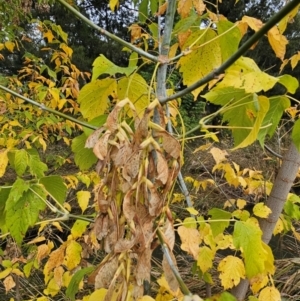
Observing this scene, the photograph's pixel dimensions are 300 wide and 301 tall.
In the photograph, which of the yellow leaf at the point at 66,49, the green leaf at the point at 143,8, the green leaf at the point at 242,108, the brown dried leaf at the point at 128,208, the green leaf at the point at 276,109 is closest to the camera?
the brown dried leaf at the point at 128,208

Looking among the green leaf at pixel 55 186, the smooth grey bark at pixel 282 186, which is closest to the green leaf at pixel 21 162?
the green leaf at pixel 55 186

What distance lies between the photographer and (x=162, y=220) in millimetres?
408

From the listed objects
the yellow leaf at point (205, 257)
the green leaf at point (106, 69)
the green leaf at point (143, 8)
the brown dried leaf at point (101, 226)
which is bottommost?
the yellow leaf at point (205, 257)

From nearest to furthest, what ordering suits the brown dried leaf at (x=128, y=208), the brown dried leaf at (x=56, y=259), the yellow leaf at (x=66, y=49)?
1. the brown dried leaf at (x=128, y=208)
2. the brown dried leaf at (x=56, y=259)
3. the yellow leaf at (x=66, y=49)

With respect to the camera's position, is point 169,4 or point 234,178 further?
point 234,178

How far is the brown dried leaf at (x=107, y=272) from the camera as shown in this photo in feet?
1.25

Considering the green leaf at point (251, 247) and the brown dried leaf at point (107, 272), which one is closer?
the brown dried leaf at point (107, 272)

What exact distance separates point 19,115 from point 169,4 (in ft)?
7.18

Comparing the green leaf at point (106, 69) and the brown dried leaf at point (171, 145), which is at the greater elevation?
the green leaf at point (106, 69)

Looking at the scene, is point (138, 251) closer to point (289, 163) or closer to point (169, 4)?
point (169, 4)

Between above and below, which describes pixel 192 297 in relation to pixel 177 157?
below

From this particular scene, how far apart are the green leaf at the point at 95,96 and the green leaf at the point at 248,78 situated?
18 centimetres

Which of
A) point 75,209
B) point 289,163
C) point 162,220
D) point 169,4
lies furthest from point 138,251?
point 75,209

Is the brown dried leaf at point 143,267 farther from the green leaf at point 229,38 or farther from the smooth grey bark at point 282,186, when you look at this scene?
the smooth grey bark at point 282,186
